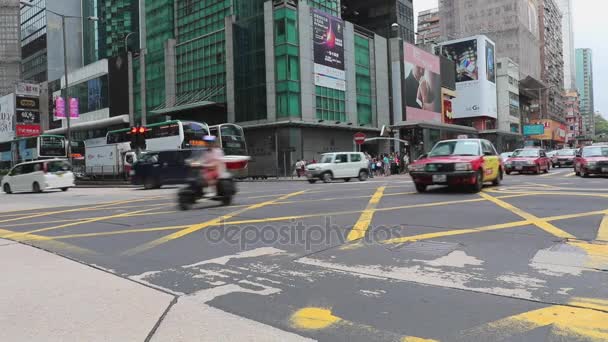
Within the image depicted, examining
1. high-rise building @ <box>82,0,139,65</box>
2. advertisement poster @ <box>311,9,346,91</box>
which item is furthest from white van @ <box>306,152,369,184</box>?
high-rise building @ <box>82,0,139,65</box>

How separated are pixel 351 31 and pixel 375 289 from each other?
4565cm

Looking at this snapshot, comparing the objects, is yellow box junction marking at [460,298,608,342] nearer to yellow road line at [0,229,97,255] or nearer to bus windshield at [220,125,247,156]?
yellow road line at [0,229,97,255]

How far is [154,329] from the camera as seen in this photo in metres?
3.46

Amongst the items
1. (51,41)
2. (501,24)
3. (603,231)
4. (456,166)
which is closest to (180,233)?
(603,231)

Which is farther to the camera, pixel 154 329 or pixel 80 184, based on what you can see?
pixel 80 184

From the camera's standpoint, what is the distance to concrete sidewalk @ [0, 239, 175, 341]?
11.3 feet

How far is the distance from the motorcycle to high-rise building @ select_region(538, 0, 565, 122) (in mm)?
111250

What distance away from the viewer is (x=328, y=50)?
144ft

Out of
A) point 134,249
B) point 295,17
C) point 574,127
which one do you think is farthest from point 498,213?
point 574,127

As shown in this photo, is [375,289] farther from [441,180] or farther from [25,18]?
[25,18]

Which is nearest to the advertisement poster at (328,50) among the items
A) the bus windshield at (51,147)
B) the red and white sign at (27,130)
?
the bus windshield at (51,147)

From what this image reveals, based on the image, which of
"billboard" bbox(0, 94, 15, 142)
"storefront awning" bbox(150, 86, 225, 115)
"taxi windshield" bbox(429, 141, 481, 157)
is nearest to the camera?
"taxi windshield" bbox(429, 141, 481, 157)

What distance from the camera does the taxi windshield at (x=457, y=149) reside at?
13.3m

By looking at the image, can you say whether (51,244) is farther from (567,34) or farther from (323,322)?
(567,34)
